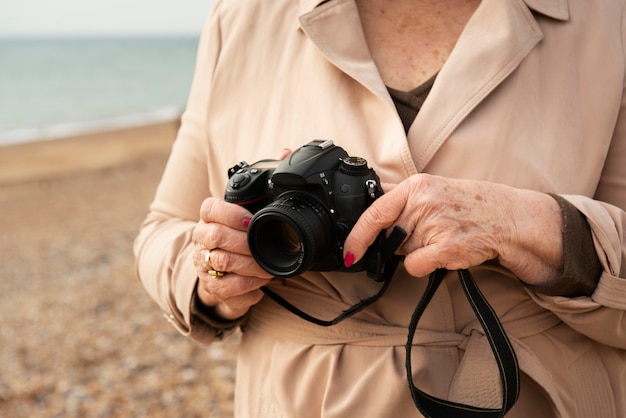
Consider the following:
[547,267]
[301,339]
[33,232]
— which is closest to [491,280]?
[547,267]

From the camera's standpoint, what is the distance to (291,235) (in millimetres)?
1244

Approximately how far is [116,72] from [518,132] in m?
32.5

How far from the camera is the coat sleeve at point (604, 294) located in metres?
1.19

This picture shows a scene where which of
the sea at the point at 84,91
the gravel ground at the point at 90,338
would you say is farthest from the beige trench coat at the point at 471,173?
the sea at the point at 84,91

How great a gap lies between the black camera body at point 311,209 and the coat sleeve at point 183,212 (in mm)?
276

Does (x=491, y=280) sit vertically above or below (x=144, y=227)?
above

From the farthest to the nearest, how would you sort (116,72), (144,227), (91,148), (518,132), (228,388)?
(116,72) → (91,148) → (228,388) → (144,227) → (518,132)

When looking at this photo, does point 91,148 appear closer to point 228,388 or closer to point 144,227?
point 228,388

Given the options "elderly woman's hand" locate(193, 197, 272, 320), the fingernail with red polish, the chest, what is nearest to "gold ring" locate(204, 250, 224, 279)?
"elderly woman's hand" locate(193, 197, 272, 320)

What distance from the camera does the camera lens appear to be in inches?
45.4

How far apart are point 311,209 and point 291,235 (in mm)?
87

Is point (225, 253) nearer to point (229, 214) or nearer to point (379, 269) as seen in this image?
point (229, 214)

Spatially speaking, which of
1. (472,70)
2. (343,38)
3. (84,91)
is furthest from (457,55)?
(84,91)

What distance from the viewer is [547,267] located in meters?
1.21
